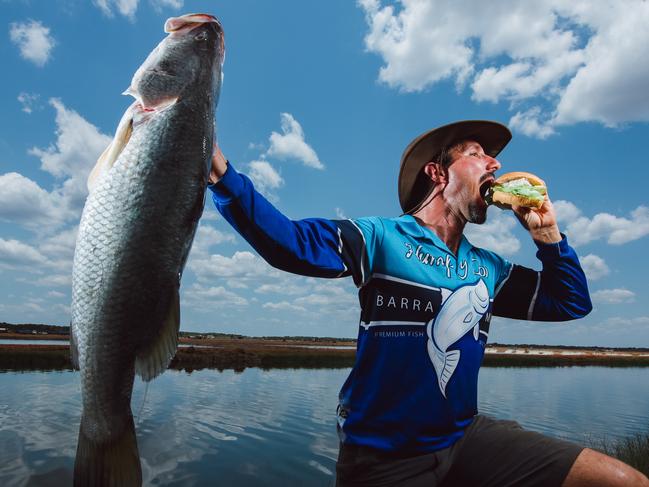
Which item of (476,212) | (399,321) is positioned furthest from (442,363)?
(476,212)

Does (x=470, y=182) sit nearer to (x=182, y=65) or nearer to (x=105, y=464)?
(x=182, y=65)

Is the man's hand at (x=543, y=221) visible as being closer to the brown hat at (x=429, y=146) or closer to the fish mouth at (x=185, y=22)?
the brown hat at (x=429, y=146)

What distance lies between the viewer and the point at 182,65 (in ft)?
6.90

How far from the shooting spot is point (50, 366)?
120ft

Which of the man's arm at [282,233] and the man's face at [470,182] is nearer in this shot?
the man's arm at [282,233]

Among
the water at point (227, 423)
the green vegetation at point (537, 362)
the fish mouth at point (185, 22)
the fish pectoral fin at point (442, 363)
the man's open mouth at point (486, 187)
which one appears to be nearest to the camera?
the fish mouth at point (185, 22)

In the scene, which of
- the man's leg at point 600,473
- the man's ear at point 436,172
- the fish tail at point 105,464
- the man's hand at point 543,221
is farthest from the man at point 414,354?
the fish tail at point 105,464

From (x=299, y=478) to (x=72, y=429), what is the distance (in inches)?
404

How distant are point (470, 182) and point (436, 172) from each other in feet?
1.29

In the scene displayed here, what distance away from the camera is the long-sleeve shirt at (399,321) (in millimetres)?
2967

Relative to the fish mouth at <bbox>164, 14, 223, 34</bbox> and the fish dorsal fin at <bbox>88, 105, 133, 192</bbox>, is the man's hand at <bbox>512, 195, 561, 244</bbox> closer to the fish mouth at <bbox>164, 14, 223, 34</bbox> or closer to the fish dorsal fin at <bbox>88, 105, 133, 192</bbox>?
the fish mouth at <bbox>164, 14, 223, 34</bbox>

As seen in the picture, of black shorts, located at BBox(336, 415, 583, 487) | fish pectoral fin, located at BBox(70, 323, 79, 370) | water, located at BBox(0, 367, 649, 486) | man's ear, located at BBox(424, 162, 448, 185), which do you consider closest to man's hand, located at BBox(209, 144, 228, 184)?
fish pectoral fin, located at BBox(70, 323, 79, 370)

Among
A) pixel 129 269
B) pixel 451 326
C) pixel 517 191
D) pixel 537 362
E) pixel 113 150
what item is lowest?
pixel 537 362

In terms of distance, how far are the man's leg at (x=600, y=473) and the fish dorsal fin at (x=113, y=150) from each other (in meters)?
3.37
